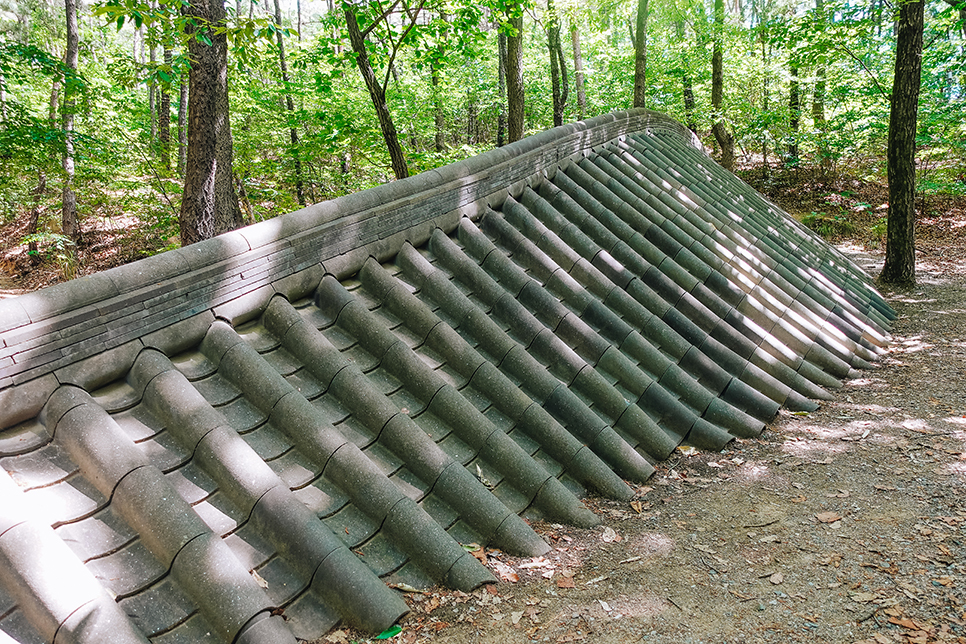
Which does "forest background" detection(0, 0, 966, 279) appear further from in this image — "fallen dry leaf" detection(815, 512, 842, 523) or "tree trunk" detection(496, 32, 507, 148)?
"fallen dry leaf" detection(815, 512, 842, 523)

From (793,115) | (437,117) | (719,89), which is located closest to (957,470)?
(719,89)

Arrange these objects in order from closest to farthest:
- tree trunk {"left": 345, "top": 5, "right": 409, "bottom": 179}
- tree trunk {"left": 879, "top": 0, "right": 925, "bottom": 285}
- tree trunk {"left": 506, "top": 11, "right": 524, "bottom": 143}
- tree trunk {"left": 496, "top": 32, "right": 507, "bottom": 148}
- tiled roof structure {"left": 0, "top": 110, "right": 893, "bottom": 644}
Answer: tiled roof structure {"left": 0, "top": 110, "right": 893, "bottom": 644} < tree trunk {"left": 345, "top": 5, "right": 409, "bottom": 179} < tree trunk {"left": 879, "top": 0, "right": 925, "bottom": 285} < tree trunk {"left": 506, "top": 11, "right": 524, "bottom": 143} < tree trunk {"left": 496, "top": 32, "right": 507, "bottom": 148}

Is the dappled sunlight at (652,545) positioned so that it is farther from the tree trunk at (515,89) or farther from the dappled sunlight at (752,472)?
the tree trunk at (515,89)

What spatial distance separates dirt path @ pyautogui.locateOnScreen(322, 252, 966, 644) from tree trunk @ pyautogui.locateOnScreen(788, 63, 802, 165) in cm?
1727

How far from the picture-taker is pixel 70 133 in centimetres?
1024

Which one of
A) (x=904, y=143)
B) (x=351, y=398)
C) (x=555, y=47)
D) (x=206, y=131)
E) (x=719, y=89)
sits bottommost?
(x=351, y=398)

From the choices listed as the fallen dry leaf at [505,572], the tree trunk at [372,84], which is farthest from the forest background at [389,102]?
the fallen dry leaf at [505,572]

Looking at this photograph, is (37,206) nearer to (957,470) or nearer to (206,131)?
(206,131)

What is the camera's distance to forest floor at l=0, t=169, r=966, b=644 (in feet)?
8.76

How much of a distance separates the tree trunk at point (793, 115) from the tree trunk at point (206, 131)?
18161mm

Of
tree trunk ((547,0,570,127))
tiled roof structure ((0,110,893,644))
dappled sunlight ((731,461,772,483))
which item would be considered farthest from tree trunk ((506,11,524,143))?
dappled sunlight ((731,461,772,483))

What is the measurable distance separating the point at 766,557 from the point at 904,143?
29.6ft

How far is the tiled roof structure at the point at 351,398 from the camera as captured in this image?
235 centimetres

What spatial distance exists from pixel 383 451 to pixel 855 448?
12.5ft
